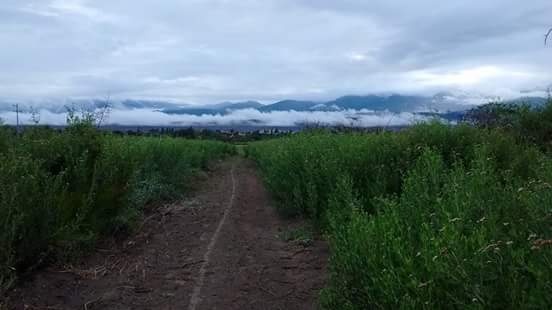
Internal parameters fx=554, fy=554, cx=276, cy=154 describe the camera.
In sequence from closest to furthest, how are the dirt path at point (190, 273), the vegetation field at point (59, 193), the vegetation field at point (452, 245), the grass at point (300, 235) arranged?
the vegetation field at point (452, 245) → the vegetation field at point (59, 193) → the dirt path at point (190, 273) → the grass at point (300, 235)

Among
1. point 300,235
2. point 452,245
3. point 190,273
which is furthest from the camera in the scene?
point 300,235

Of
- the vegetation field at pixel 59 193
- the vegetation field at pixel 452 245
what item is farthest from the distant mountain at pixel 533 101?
the vegetation field at pixel 59 193

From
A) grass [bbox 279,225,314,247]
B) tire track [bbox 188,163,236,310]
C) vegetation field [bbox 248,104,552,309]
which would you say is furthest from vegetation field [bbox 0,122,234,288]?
vegetation field [bbox 248,104,552,309]

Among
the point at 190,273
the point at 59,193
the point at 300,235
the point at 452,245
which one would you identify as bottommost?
the point at 190,273

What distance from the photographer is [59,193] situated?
6.73 metres

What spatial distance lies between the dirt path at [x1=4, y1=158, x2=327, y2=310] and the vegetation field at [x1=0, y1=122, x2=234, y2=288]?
0.32 m

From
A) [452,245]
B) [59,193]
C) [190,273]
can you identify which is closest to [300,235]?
[190,273]

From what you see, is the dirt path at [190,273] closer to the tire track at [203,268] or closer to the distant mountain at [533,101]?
the tire track at [203,268]

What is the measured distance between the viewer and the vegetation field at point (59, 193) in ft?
17.7

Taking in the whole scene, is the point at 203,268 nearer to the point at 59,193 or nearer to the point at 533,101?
the point at 59,193

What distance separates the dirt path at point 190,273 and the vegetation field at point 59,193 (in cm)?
32

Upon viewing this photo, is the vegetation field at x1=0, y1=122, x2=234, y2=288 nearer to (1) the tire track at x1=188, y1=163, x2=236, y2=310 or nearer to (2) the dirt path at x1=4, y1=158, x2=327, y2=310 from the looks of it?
(2) the dirt path at x1=4, y1=158, x2=327, y2=310

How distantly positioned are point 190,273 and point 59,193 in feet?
6.13

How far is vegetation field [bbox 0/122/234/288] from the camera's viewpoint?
17.7 feet
